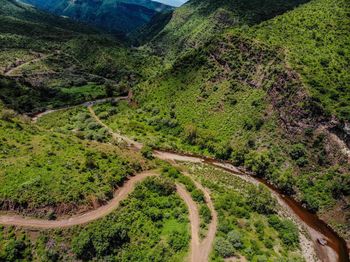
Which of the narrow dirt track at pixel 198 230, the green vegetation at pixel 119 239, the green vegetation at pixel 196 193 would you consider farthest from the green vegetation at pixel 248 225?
the green vegetation at pixel 119 239

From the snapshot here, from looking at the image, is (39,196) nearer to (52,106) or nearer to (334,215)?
(334,215)

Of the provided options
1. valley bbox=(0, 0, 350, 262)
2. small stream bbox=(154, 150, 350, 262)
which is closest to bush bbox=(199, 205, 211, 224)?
valley bbox=(0, 0, 350, 262)

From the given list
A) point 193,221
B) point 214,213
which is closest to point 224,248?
point 193,221

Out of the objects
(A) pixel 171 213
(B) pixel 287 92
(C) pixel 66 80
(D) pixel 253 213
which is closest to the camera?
(A) pixel 171 213

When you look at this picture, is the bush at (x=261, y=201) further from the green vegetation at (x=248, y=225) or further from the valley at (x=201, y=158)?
the valley at (x=201, y=158)

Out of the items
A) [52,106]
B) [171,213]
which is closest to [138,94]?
[52,106]

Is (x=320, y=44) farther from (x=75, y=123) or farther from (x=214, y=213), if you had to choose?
(x=75, y=123)
